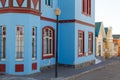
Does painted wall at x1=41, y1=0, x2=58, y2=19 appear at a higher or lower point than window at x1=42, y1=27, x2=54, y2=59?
higher

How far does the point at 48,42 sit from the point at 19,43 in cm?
463

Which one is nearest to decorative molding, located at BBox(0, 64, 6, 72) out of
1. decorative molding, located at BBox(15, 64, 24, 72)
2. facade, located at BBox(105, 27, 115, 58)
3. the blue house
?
the blue house

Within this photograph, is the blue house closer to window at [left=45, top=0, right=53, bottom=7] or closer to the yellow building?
window at [left=45, top=0, right=53, bottom=7]

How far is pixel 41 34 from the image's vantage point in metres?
20.1

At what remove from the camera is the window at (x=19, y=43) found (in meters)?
17.4

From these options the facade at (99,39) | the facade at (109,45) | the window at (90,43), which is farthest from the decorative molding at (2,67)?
the facade at (109,45)

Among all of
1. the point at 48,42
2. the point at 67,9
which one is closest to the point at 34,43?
the point at 48,42

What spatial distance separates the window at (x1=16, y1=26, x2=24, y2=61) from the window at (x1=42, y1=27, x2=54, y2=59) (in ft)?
11.3

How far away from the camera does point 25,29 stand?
56.9 feet

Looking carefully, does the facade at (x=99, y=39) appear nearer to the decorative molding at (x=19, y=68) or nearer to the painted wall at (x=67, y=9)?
the painted wall at (x=67, y=9)

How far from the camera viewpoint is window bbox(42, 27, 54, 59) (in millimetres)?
21000

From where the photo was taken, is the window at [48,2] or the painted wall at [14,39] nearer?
the painted wall at [14,39]

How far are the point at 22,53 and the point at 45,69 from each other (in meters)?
3.88

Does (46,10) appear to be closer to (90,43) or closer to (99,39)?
(90,43)
